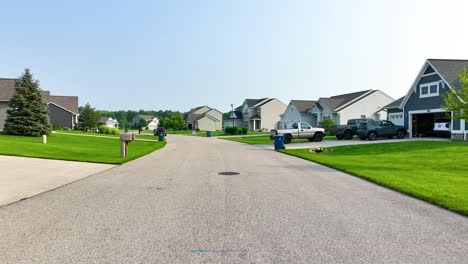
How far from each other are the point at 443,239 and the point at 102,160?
14.5m

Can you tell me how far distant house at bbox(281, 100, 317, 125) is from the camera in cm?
5981

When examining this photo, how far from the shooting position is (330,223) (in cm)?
578

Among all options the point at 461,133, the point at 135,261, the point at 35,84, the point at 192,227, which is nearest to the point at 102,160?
the point at 192,227

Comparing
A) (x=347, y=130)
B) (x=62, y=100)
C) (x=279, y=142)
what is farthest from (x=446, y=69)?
(x=62, y=100)

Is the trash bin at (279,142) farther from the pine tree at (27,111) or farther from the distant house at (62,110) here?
the distant house at (62,110)

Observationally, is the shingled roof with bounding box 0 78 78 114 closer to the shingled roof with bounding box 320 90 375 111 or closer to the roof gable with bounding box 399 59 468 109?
the shingled roof with bounding box 320 90 375 111

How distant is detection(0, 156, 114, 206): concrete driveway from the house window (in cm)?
2828

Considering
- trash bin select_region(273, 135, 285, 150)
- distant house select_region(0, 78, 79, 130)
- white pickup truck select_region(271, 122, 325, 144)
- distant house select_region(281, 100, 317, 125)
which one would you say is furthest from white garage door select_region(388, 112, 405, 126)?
distant house select_region(0, 78, 79, 130)

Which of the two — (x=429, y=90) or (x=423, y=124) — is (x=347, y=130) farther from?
(x=429, y=90)

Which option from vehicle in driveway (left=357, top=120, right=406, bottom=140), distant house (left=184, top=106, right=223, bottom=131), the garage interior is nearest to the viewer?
vehicle in driveway (left=357, top=120, right=406, bottom=140)

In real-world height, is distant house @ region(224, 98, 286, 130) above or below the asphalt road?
above

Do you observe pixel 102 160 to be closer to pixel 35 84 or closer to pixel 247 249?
pixel 247 249

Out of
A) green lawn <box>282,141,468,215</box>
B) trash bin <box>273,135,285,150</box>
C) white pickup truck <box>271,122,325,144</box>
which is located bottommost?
green lawn <box>282,141,468,215</box>

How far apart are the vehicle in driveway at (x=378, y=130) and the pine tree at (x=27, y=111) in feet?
100
